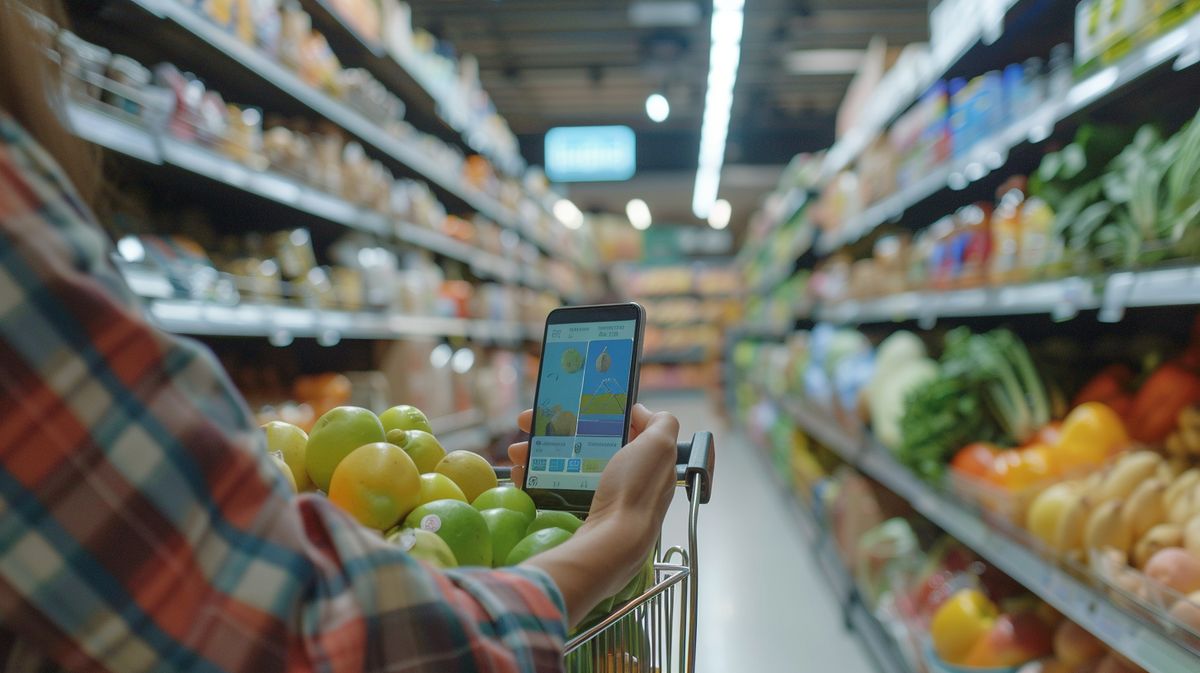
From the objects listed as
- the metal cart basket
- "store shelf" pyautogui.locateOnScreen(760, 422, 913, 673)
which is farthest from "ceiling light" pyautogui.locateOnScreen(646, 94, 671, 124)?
the metal cart basket

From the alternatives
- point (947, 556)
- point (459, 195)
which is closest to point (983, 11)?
point (947, 556)

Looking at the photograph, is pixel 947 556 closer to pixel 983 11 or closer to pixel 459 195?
pixel 983 11

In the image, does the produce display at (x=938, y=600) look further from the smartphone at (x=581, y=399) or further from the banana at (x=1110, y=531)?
the smartphone at (x=581, y=399)

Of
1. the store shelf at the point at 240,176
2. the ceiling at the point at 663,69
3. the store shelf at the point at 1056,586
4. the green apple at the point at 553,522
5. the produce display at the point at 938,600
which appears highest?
the ceiling at the point at 663,69

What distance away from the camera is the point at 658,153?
36.6 feet

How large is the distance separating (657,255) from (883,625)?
13930 mm

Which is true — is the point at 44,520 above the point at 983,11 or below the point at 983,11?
below

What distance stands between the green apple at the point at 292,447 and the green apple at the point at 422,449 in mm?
110

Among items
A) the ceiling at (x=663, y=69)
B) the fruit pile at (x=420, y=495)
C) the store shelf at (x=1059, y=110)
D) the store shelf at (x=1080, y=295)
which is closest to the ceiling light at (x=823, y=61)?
the ceiling at (x=663, y=69)

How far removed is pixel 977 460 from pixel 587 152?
8.07 meters

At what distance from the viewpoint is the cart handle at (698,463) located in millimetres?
1036

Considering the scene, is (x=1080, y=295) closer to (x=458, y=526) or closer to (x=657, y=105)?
(x=458, y=526)

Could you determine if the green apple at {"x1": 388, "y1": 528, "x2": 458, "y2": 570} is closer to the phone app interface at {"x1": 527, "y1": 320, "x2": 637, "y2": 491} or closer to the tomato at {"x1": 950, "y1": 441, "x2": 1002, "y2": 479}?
the phone app interface at {"x1": 527, "y1": 320, "x2": 637, "y2": 491}

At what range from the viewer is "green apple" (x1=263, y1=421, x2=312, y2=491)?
104cm
